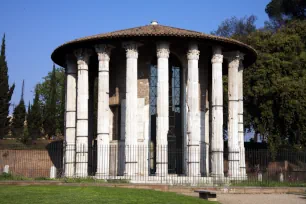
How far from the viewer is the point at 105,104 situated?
21.9 meters

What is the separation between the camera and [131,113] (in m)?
20.9

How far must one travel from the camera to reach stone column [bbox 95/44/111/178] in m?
21.2

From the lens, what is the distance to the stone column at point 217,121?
21703 millimetres

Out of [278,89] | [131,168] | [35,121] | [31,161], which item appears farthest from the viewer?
[35,121]

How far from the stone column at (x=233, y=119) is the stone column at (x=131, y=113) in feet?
16.1

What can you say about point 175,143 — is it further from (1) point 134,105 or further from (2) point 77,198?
(2) point 77,198

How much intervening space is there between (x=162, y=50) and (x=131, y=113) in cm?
310

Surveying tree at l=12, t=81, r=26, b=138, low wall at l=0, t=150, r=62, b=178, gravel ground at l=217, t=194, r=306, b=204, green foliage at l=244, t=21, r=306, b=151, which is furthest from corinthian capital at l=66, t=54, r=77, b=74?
tree at l=12, t=81, r=26, b=138

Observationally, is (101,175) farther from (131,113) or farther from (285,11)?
(285,11)

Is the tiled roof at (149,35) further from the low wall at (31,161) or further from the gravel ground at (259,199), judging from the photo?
the low wall at (31,161)

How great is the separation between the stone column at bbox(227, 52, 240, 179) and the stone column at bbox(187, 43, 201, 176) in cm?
246

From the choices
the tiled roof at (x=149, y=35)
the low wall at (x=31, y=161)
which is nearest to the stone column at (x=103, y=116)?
the tiled roof at (x=149, y=35)

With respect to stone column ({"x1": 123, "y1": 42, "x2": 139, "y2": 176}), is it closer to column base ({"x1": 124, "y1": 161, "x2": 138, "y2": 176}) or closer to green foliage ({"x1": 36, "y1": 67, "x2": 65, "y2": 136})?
column base ({"x1": 124, "y1": 161, "x2": 138, "y2": 176})

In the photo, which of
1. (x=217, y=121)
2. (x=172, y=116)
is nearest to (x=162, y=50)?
(x=172, y=116)
